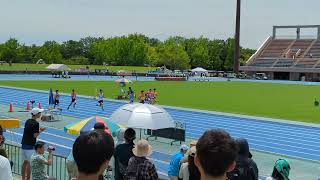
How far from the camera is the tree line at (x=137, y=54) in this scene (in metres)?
120

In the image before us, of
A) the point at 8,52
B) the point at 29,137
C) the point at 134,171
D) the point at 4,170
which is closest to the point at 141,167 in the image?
the point at 134,171

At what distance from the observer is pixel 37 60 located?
123500 mm

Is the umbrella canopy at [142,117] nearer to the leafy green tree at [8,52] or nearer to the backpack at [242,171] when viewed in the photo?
the backpack at [242,171]

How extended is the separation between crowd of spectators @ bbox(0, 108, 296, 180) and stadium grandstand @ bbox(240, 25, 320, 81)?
86.6 meters

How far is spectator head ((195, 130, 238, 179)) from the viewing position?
3041 mm

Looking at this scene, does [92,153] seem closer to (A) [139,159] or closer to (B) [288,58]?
(A) [139,159]

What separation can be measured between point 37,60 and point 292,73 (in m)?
60.1

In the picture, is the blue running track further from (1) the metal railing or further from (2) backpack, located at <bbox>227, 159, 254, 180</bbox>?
(2) backpack, located at <bbox>227, 159, 254, 180</bbox>

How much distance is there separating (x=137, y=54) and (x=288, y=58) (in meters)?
39.8

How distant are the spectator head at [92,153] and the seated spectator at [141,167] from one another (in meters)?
2.70

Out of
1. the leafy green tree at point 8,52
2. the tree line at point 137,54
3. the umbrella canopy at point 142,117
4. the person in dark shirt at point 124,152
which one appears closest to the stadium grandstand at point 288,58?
the tree line at point 137,54

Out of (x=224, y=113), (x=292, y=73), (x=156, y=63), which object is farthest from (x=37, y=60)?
(x=224, y=113)

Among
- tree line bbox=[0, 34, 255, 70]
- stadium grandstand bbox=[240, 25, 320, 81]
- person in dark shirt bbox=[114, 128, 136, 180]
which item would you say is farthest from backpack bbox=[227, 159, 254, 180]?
tree line bbox=[0, 34, 255, 70]

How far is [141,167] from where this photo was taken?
5.94 metres
